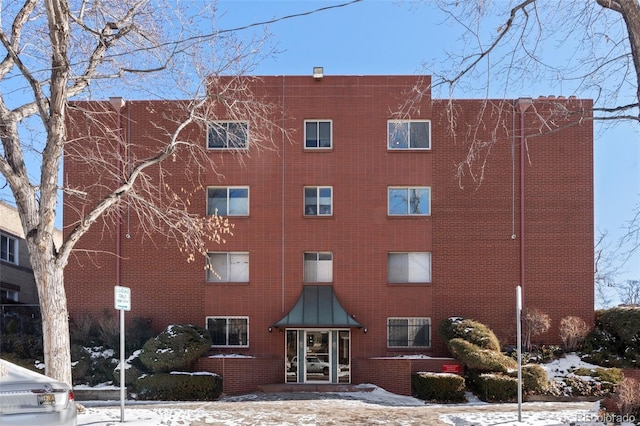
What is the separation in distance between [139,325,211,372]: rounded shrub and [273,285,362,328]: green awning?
8.99 ft

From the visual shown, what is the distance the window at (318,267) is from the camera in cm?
2362

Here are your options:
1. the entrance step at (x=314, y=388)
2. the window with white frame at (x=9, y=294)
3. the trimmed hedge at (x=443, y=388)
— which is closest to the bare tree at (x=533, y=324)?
the trimmed hedge at (x=443, y=388)

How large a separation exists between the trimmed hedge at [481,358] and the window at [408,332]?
7.89 ft

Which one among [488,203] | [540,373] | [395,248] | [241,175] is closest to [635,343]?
[540,373]

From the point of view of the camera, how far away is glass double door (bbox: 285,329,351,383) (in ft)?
75.0

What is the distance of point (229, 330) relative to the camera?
23516 millimetres

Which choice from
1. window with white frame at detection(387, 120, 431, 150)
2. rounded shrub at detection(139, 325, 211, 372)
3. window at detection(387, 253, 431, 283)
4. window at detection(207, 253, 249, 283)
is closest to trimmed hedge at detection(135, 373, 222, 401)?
rounded shrub at detection(139, 325, 211, 372)

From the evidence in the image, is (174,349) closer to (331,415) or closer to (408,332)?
(408,332)

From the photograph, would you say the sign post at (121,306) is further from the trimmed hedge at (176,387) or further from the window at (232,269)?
→ the window at (232,269)

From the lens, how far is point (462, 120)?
24.0 meters

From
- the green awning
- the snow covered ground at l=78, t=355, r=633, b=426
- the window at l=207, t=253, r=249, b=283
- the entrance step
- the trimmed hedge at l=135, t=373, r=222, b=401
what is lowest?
the entrance step

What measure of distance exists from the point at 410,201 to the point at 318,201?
10.9ft

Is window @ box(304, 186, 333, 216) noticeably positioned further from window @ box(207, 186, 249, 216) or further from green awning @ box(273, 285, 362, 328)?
green awning @ box(273, 285, 362, 328)

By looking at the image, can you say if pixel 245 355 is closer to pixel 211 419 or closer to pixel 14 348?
pixel 14 348
